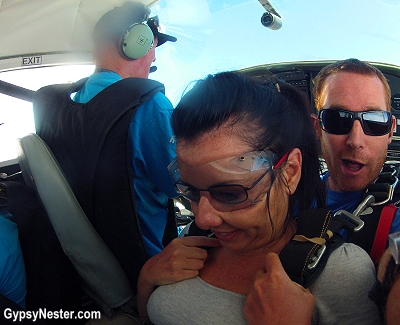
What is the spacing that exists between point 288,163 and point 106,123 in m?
0.61

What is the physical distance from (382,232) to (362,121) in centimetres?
46

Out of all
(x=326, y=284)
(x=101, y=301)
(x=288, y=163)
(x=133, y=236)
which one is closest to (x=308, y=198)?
(x=288, y=163)

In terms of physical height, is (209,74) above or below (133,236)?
above

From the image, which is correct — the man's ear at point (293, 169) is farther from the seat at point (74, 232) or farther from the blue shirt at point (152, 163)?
the seat at point (74, 232)

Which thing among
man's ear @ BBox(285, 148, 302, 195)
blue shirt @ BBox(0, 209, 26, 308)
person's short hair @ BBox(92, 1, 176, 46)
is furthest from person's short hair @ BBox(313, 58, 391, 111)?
blue shirt @ BBox(0, 209, 26, 308)

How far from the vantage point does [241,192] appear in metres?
0.90

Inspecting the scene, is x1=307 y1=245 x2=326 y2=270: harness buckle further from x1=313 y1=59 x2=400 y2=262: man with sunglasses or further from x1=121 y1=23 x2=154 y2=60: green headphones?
x1=121 y1=23 x2=154 y2=60: green headphones

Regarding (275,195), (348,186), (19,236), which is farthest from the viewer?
(348,186)

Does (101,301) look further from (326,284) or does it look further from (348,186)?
(348,186)

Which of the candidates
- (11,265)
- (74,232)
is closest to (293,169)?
(74,232)

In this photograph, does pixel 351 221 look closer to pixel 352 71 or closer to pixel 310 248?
pixel 310 248

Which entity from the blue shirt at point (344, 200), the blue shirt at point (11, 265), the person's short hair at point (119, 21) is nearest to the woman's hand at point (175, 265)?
the blue shirt at point (11, 265)

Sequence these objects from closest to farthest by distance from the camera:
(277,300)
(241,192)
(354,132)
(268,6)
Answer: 1. (277,300)
2. (241,192)
3. (354,132)
4. (268,6)

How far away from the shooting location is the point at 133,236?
4.21 feet
